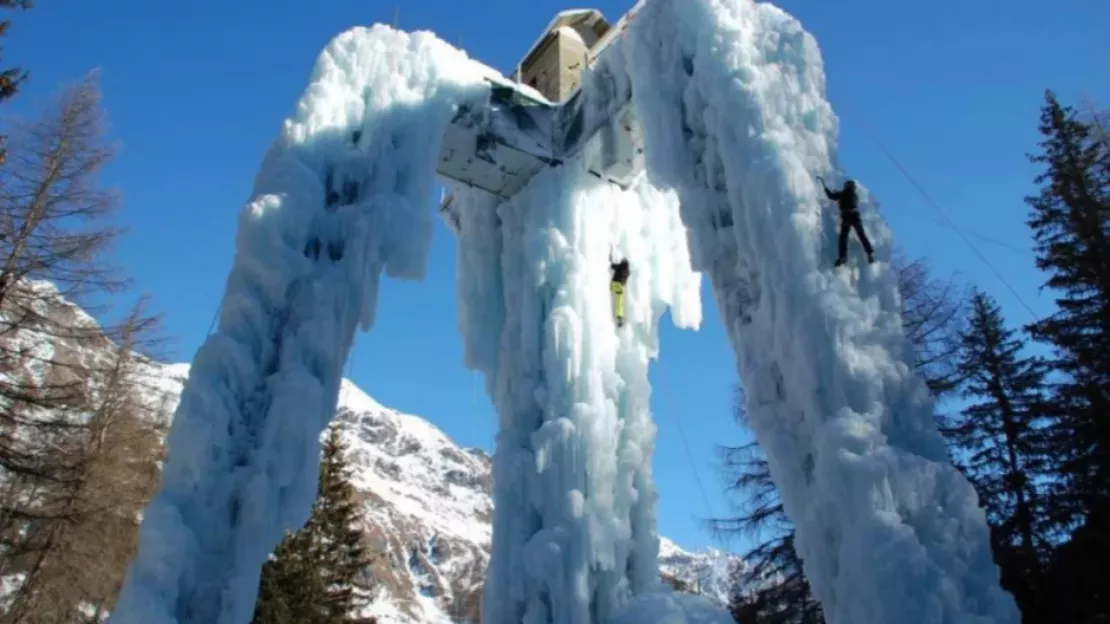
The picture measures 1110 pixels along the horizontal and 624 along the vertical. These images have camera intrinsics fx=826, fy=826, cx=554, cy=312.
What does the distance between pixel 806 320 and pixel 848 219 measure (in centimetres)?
130

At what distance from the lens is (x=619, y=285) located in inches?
554

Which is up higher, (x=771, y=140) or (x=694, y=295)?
(x=694, y=295)

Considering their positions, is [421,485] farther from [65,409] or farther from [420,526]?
[65,409]

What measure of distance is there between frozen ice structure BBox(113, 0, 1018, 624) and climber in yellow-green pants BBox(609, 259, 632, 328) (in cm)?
23

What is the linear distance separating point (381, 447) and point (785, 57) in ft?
633

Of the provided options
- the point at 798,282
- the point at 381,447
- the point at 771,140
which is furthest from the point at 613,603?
the point at 381,447

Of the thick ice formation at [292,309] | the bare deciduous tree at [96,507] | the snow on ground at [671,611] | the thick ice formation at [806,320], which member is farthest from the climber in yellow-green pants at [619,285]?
the bare deciduous tree at [96,507]

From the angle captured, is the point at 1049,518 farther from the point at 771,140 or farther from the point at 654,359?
the point at 771,140

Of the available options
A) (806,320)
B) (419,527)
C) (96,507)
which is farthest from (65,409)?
(419,527)

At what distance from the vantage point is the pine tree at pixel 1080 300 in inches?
497

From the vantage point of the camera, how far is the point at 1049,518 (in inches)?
524

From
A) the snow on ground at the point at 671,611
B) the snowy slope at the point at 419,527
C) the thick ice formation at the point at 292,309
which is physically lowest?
the snow on ground at the point at 671,611

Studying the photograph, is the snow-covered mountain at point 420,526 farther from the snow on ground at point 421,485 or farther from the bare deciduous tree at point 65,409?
the bare deciduous tree at point 65,409

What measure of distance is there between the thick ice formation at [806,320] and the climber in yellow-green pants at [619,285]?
125 inches
